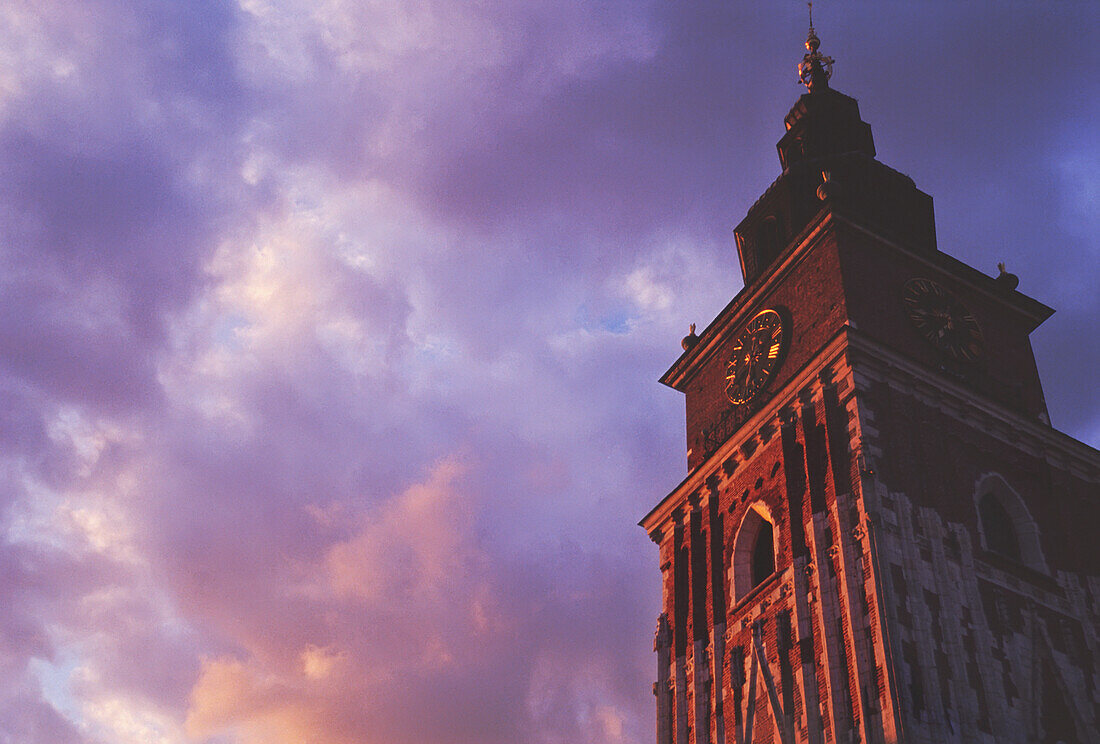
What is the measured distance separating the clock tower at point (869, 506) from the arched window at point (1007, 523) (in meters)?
0.06

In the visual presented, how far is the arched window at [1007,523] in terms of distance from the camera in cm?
3206

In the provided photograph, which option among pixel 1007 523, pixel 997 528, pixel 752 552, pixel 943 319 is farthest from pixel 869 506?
pixel 943 319

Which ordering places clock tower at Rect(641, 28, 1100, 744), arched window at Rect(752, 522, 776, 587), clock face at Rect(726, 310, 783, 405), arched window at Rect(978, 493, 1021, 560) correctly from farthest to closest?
1. clock face at Rect(726, 310, 783, 405)
2. arched window at Rect(752, 522, 776, 587)
3. arched window at Rect(978, 493, 1021, 560)
4. clock tower at Rect(641, 28, 1100, 744)

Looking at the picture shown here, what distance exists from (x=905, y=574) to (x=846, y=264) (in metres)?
10.9

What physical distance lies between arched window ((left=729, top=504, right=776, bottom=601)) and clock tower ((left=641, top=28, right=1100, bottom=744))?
0.22 feet

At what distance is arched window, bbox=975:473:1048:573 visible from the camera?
32062 millimetres

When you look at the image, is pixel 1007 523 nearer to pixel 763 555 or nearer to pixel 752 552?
pixel 763 555

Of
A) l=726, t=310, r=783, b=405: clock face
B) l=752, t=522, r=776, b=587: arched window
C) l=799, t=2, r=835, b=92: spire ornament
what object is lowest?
l=752, t=522, r=776, b=587: arched window

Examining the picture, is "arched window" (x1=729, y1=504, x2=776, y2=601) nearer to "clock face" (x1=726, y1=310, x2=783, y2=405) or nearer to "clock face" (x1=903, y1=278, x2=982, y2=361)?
"clock face" (x1=726, y1=310, x2=783, y2=405)

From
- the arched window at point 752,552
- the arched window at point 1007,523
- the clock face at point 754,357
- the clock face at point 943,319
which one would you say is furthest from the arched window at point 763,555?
the clock face at point 943,319

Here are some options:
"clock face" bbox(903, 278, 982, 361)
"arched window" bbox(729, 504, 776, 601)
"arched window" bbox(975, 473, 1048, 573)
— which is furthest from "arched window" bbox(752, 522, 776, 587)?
"clock face" bbox(903, 278, 982, 361)

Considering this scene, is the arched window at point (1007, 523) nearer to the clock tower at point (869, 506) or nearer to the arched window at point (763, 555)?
the clock tower at point (869, 506)

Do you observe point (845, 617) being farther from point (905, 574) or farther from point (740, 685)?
point (740, 685)

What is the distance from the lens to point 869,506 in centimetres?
2912
